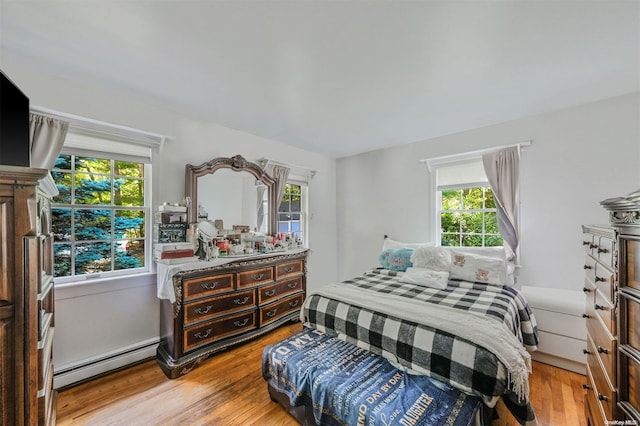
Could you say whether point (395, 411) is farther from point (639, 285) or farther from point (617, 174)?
point (617, 174)

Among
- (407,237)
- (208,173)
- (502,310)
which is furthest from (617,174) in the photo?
(208,173)

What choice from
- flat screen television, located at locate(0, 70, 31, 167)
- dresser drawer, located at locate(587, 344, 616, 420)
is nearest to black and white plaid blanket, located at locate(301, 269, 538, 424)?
dresser drawer, located at locate(587, 344, 616, 420)

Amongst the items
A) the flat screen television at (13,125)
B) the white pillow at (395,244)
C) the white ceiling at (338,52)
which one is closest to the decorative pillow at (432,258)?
the white pillow at (395,244)

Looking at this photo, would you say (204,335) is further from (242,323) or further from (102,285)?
(102,285)

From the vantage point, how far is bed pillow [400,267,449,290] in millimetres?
2514

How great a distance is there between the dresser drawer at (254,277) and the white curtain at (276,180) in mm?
697

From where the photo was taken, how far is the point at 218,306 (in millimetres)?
2461

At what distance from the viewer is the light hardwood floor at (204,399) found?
5.60ft

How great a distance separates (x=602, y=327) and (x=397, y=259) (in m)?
1.88

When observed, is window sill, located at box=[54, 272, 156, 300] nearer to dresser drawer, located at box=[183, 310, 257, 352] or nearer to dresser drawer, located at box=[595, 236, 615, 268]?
dresser drawer, located at box=[183, 310, 257, 352]

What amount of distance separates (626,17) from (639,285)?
5.05 feet

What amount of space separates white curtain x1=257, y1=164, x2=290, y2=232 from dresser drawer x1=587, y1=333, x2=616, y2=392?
308 centimetres

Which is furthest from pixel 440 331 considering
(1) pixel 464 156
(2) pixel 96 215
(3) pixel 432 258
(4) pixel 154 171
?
(2) pixel 96 215

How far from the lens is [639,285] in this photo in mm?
937
